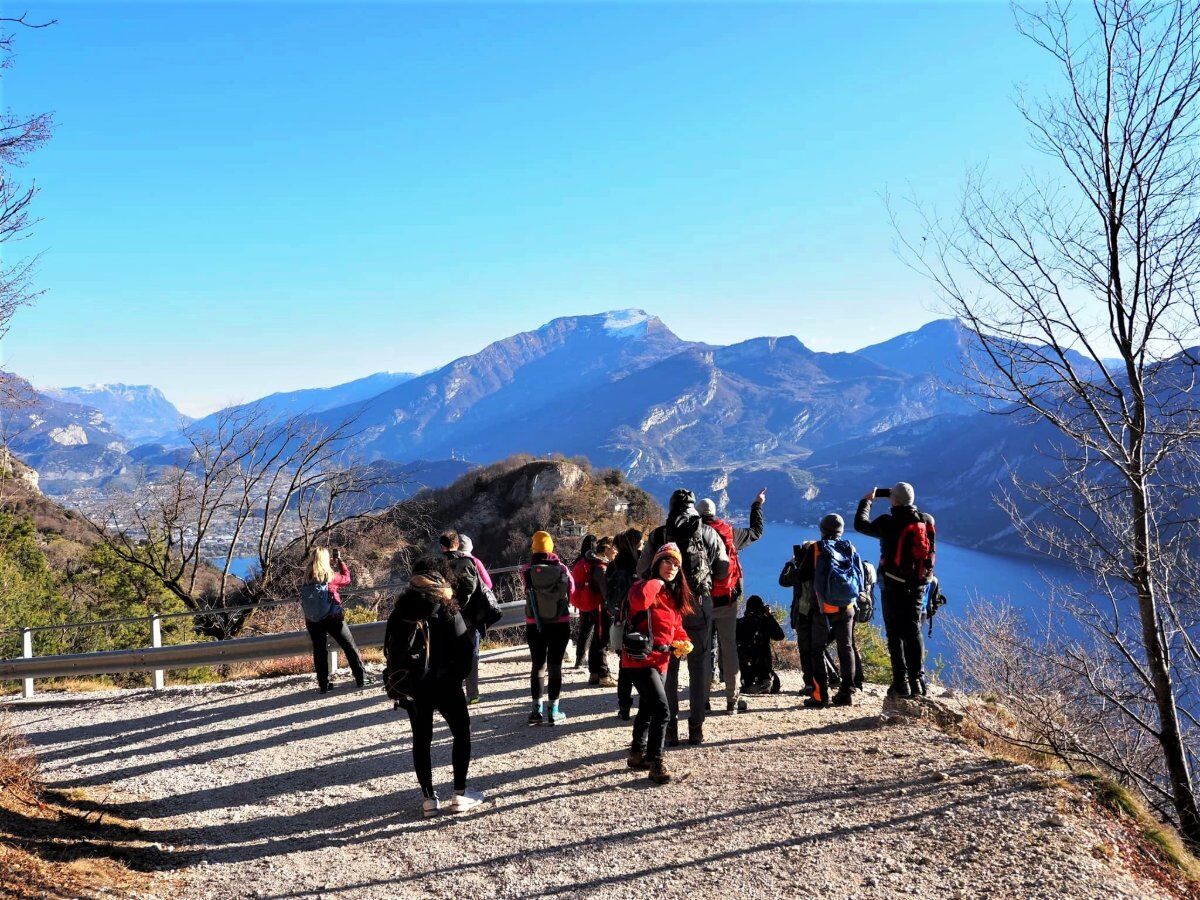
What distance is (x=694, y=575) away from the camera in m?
6.54

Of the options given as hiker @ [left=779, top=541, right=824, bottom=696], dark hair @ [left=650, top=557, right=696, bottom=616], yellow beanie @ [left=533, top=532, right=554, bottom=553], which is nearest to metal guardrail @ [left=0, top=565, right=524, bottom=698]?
yellow beanie @ [left=533, top=532, right=554, bottom=553]

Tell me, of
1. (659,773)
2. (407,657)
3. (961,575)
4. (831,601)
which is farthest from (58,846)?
(961,575)

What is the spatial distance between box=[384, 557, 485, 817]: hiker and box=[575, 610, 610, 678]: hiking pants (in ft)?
10.1

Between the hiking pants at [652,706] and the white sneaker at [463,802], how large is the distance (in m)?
1.35

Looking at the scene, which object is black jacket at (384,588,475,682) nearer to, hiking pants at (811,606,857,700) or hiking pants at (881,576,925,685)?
hiking pants at (811,606,857,700)

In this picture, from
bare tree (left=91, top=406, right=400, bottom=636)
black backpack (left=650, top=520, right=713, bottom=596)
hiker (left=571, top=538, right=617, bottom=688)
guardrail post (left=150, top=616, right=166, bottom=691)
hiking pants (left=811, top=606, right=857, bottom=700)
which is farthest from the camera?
bare tree (left=91, top=406, right=400, bottom=636)

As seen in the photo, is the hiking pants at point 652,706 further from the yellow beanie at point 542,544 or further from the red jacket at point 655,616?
the yellow beanie at point 542,544

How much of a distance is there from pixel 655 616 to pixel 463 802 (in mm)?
1978

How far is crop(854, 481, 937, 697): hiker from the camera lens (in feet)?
24.1

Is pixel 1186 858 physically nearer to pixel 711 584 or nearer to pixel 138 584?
pixel 711 584

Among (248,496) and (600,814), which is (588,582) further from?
(248,496)

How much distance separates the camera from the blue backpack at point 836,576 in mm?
7719

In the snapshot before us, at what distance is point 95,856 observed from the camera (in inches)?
207

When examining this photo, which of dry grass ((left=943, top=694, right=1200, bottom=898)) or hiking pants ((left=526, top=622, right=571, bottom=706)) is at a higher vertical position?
hiking pants ((left=526, top=622, right=571, bottom=706))
